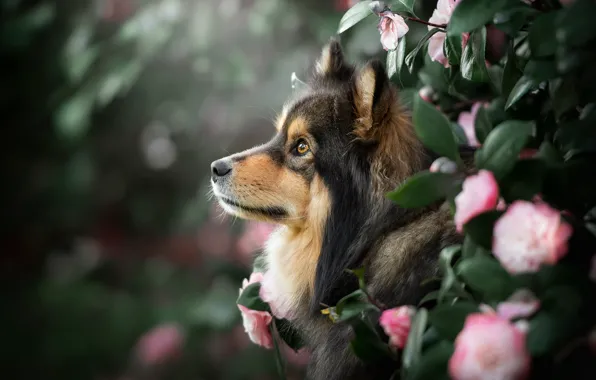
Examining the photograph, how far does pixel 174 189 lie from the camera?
7.51 feet

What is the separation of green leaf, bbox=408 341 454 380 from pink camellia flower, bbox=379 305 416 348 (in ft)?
0.28

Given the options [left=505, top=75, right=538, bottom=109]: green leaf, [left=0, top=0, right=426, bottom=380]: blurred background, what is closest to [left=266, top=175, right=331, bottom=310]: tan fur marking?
[left=505, top=75, right=538, bottom=109]: green leaf

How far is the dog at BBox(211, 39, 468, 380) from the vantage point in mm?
907

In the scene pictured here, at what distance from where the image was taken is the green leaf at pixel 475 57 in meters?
0.81

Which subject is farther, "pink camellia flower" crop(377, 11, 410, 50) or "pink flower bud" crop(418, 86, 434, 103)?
"pink flower bud" crop(418, 86, 434, 103)

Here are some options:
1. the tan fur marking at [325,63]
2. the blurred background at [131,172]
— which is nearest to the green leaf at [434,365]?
the tan fur marking at [325,63]

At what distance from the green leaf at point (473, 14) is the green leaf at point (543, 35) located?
1.7 inches

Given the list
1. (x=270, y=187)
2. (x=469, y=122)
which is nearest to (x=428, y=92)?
(x=469, y=122)

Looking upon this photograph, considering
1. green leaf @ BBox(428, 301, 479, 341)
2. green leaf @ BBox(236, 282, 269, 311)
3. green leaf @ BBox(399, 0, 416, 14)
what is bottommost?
green leaf @ BBox(236, 282, 269, 311)

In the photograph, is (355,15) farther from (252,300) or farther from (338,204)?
(252,300)

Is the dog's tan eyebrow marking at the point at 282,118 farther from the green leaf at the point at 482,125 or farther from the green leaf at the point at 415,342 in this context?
the green leaf at the point at 415,342

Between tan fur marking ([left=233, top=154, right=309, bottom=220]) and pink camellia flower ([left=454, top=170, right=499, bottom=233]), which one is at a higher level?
pink camellia flower ([left=454, top=170, right=499, bottom=233])

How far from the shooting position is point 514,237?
0.62 metres

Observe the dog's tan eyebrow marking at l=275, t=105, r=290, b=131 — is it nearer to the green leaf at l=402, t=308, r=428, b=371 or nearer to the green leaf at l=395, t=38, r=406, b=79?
the green leaf at l=395, t=38, r=406, b=79
